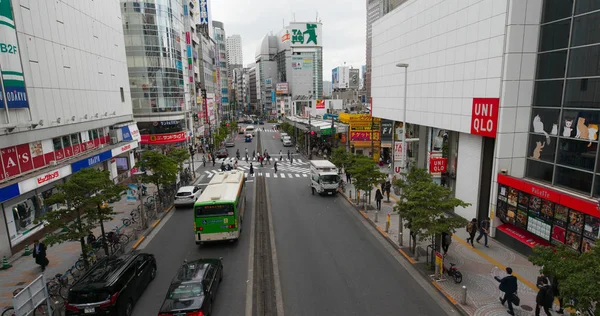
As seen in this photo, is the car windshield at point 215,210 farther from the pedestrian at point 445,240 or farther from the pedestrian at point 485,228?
the pedestrian at point 485,228

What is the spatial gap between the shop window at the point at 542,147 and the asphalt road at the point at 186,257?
1524cm

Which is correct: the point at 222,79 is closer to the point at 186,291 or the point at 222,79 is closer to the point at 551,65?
the point at 551,65

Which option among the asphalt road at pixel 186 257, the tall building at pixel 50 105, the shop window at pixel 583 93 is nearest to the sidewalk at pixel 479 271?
the shop window at pixel 583 93

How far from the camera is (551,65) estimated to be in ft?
52.1

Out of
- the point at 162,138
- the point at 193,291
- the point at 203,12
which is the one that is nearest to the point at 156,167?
the point at 193,291

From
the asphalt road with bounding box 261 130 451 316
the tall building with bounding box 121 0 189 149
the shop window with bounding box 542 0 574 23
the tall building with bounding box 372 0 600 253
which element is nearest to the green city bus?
the asphalt road with bounding box 261 130 451 316

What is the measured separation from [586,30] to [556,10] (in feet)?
6.71

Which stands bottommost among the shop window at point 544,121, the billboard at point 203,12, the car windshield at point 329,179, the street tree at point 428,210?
the car windshield at point 329,179

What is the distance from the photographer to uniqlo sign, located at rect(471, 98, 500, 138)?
17.6 m

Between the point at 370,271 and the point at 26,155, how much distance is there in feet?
68.3

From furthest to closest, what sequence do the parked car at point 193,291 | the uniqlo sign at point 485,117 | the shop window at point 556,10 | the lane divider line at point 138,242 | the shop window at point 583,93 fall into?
the lane divider line at point 138,242
the uniqlo sign at point 485,117
the shop window at point 556,10
the shop window at point 583,93
the parked car at point 193,291

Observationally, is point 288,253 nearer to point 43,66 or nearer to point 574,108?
point 574,108

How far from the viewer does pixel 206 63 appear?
91250 millimetres

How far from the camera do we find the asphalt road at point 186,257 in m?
Answer: 12.7
